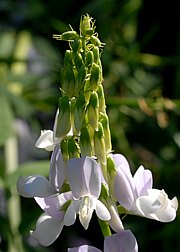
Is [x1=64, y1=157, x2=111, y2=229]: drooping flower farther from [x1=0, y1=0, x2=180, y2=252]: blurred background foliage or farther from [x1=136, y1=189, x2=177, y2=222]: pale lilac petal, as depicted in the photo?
[x1=0, y1=0, x2=180, y2=252]: blurred background foliage

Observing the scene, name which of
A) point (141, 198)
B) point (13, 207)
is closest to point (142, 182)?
point (141, 198)

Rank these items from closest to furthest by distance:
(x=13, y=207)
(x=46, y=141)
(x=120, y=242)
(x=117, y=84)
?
(x=120, y=242) → (x=46, y=141) → (x=13, y=207) → (x=117, y=84)

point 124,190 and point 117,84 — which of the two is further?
point 117,84

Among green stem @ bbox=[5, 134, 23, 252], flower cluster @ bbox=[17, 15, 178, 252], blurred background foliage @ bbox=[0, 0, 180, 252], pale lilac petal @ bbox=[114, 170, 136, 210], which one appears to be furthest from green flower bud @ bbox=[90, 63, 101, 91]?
blurred background foliage @ bbox=[0, 0, 180, 252]

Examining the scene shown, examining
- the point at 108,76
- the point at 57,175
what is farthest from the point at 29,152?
the point at 57,175

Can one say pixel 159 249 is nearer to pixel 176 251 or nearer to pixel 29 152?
pixel 176 251

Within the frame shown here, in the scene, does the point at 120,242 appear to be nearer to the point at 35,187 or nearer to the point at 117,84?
the point at 35,187
